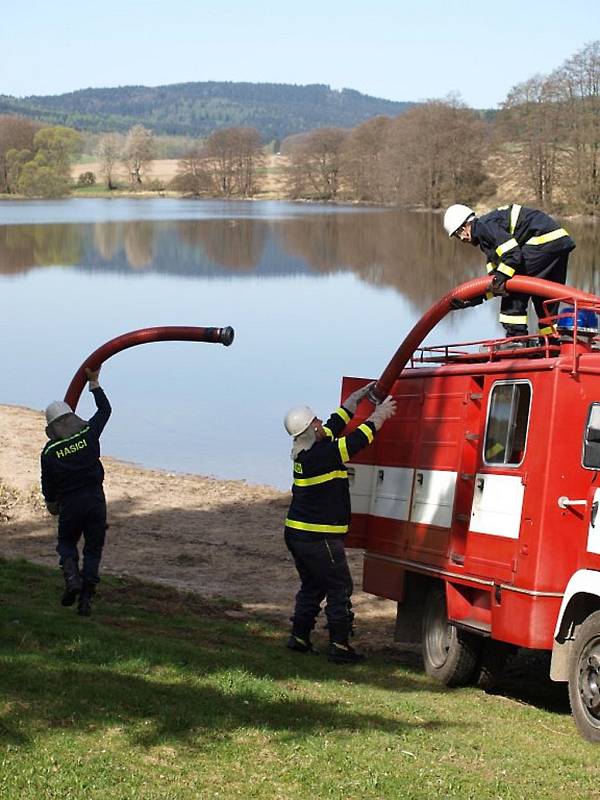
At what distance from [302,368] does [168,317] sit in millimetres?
12571

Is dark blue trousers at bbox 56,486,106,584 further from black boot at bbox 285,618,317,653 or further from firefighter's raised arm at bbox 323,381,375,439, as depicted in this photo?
firefighter's raised arm at bbox 323,381,375,439

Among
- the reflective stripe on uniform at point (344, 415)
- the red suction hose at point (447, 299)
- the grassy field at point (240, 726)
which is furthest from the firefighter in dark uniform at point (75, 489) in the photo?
the red suction hose at point (447, 299)

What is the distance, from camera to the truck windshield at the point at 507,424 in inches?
406

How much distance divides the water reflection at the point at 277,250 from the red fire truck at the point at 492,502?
136 feet

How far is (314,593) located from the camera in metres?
12.2

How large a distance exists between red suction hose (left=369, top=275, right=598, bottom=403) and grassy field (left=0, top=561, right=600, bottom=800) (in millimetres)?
2501

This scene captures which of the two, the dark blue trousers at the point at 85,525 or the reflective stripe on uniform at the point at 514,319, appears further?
the dark blue trousers at the point at 85,525

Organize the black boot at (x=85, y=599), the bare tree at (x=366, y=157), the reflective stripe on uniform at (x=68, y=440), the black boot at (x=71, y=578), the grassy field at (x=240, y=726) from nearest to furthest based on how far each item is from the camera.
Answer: the grassy field at (x=240, y=726), the black boot at (x=85, y=599), the reflective stripe on uniform at (x=68, y=440), the black boot at (x=71, y=578), the bare tree at (x=366, y=157)

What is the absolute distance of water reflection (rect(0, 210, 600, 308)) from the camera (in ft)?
224

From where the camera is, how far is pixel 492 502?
34.8 feet

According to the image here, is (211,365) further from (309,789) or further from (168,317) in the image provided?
(309,789)

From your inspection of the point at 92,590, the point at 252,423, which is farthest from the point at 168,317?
the point at 92,590

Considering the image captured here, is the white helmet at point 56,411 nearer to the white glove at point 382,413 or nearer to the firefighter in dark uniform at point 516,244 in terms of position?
the white glove at point 382,413

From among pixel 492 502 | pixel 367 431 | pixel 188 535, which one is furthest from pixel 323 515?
pixel 188 535
